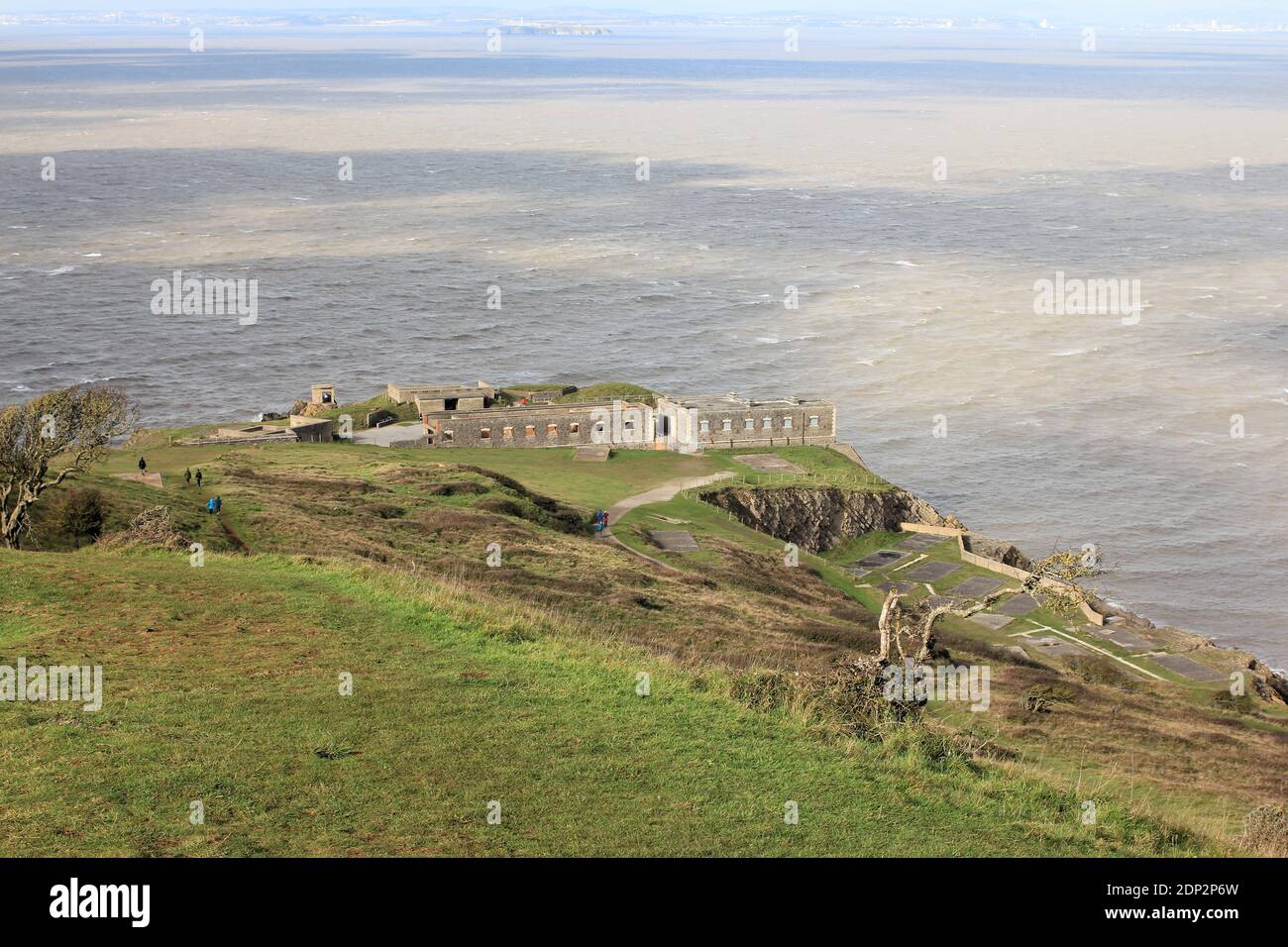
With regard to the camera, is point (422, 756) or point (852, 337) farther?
point (852, 337)

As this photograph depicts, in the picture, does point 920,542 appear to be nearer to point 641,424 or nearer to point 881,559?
point 881,559

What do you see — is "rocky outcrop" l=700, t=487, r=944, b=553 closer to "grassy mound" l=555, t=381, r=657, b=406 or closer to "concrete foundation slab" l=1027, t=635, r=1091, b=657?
"concrete foundation slab" l=1027, t=635, r=1091, b=657

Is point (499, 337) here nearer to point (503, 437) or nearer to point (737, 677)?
point (503, 437)

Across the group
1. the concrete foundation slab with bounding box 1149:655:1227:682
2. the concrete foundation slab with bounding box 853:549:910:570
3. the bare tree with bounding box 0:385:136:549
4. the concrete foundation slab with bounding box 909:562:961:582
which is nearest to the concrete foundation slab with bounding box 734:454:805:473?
the concrete foundation slab with bounding box 853:549:910:570

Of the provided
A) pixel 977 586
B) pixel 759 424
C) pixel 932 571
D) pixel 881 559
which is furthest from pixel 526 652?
pixel 759 424

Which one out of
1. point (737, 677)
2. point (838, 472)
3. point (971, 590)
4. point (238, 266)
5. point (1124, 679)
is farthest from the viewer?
point (238, 266)
